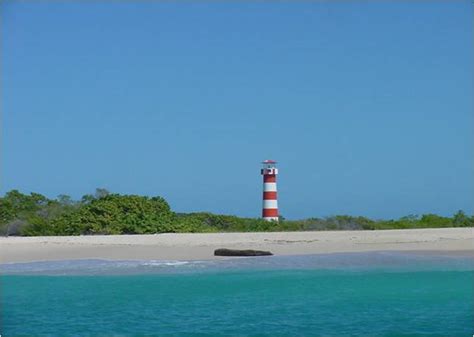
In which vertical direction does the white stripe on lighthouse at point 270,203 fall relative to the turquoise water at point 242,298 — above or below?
above

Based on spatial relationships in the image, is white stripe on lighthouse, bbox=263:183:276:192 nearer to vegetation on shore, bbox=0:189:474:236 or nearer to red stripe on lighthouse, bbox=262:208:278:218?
red stripe on lighthouse, bbox=262:208:278:218

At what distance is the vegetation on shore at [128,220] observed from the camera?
22.0 metres

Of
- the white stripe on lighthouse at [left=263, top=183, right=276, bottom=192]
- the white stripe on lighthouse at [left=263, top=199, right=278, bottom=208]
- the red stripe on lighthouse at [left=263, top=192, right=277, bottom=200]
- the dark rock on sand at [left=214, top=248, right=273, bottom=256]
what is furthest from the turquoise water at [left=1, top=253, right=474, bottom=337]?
the white stripe on lighthouse at [left=263, top=183, right=276, bottom=192]

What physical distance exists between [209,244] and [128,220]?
4317 millimetres

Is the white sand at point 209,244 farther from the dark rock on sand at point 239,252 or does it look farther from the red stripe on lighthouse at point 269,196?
the red stripe on lighthouse at point 269,196

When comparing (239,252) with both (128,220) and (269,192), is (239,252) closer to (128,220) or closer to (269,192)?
(128,220)

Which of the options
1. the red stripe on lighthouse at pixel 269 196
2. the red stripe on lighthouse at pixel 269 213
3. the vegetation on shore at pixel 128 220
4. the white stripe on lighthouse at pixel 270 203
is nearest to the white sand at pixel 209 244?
the vegetation on shore at pixel 128 220

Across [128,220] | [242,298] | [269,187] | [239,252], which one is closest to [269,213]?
[269,187]

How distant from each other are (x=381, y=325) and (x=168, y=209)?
15257mm

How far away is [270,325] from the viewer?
892cm

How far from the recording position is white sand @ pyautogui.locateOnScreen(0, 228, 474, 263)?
17.0 m

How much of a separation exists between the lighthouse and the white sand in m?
6.48

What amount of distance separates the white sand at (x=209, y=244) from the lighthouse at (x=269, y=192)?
21.3ft

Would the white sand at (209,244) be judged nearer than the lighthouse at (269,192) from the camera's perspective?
Yes
